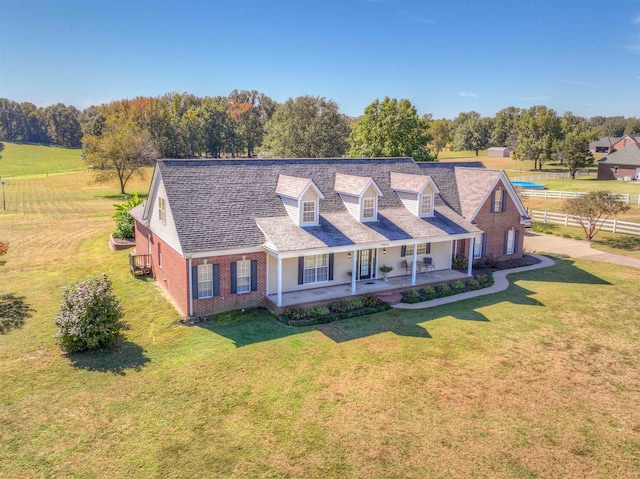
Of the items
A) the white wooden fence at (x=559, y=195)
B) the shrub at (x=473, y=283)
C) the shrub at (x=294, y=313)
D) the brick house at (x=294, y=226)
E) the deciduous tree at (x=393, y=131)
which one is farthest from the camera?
the white wooden fence at (x=559, y=195)

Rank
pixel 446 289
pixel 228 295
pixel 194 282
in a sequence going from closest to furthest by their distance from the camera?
pixel 194 282 → pixel 228 295 → pixel 446 289

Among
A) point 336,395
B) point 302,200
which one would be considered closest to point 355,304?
point 302,200

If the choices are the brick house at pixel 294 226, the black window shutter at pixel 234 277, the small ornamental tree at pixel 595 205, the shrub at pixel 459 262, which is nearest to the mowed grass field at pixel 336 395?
the black window shutter at pixel 234 277

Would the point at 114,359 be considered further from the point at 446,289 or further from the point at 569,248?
the point at 569,248

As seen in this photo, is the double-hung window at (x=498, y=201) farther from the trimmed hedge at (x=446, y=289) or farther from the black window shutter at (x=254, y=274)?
the black window shutter at (x=254, y=274)

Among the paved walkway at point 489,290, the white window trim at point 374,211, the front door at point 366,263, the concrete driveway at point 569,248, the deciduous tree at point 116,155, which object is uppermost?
the deciduous tree at point 116,155

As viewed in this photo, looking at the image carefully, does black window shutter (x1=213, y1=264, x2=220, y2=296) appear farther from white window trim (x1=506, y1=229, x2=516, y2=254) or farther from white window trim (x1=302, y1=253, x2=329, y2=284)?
white window trim (x1=506, y1=229, x2=516, y2=254)

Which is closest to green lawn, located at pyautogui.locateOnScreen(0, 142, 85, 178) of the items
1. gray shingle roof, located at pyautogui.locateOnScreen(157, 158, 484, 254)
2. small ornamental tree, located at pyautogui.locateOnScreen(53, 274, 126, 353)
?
gray shingle roof, located at pyautogui.locateOnScreen(157, 158, 484, 254)

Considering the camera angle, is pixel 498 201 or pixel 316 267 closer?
pixel 316 267
